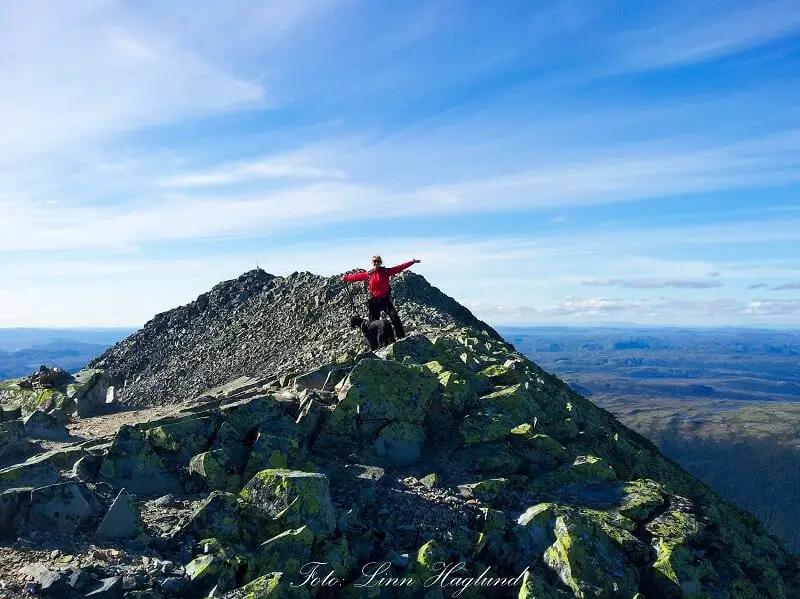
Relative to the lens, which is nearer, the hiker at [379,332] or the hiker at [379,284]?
the hiker at [379,284]

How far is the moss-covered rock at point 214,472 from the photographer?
15141mm

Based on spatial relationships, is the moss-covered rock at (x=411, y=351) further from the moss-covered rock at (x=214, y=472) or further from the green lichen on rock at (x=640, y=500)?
the moss-covered rock at (x=214, y=472)

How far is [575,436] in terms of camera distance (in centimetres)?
2323

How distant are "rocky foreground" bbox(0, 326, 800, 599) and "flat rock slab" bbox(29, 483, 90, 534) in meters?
0.03

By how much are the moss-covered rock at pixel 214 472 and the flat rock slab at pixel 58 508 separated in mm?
2957

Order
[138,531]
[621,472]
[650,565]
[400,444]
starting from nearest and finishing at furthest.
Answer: [138,531], [650,565], [400,444], [621,472]

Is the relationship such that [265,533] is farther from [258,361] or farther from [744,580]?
[258,361]

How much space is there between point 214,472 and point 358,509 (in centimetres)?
388

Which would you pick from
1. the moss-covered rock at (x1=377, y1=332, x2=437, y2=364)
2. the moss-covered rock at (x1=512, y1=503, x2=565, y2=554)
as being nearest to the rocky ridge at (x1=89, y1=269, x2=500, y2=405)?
the moss-covered rock at (x1=377, y1=332, x2=437, y2=364)

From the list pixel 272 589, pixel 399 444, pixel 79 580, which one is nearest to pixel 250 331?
pixel 399 444

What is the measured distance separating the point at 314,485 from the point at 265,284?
44581 millimetres

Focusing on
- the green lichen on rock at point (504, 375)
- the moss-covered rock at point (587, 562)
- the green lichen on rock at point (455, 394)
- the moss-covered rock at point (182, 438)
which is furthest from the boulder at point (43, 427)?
the moss-covered rock at point (587, 562)

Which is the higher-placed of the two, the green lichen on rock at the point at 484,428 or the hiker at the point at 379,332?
the hiker at the point at 379,332

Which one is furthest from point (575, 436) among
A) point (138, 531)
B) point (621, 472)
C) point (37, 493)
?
point (37, 493)
